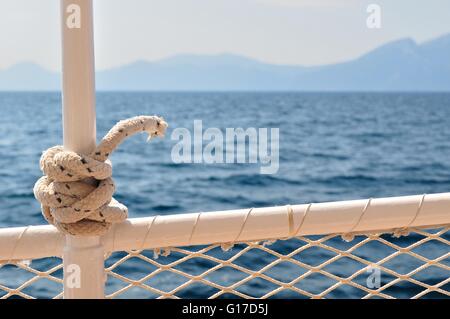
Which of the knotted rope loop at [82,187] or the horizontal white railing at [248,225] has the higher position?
the knotted rope loop at [82,187]

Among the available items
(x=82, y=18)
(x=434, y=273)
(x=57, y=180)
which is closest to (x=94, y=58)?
(x=82, y=18)

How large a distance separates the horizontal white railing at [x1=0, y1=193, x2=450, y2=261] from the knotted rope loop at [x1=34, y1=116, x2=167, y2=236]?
1.9 inches

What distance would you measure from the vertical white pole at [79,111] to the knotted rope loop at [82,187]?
0.06 feet

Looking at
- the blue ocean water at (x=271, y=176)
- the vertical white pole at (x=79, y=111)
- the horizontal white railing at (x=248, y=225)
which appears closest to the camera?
the vertical white pole at (x=79, y=111)

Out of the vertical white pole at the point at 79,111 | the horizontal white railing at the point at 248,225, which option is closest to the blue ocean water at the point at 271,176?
the horizontal white railing at the point at 248,225

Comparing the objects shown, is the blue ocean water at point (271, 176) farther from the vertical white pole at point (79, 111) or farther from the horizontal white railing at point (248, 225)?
the vertical white pole at point (79, 111)

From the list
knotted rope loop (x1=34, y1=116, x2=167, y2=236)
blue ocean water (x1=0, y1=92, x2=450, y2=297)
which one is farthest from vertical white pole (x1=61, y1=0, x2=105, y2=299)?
blue ocean water (x1=0, y1=92, x2=450, y2=297)

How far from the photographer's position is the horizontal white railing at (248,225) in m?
0.87

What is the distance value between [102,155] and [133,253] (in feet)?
A: 0.61

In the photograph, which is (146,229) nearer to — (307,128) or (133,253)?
(133,253)

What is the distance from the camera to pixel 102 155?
2.66 feet

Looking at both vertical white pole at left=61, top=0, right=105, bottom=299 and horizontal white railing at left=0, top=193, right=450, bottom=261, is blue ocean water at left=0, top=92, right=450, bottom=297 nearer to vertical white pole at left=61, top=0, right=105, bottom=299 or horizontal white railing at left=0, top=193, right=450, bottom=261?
horizontal white railing at left=0, top=193, right=450, bottom=261

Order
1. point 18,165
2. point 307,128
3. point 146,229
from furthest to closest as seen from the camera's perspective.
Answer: point 307,128 → point 18,165 → point 146,229
